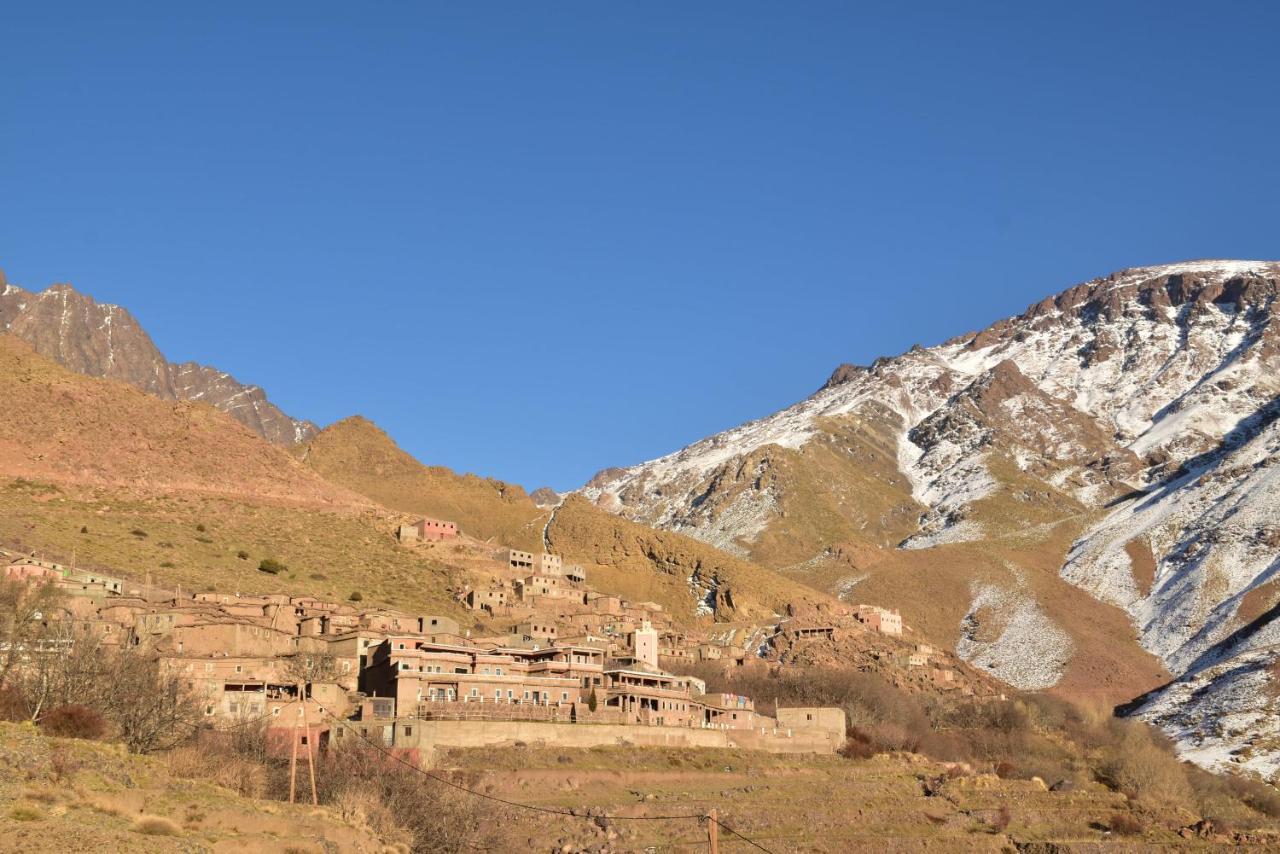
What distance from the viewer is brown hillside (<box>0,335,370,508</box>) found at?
10812 centimetres

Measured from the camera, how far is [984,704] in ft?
334

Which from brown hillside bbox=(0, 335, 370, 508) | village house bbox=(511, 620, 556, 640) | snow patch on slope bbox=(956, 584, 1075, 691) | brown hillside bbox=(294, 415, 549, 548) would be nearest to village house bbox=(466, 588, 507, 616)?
village house bbox=(511, 620, 556, 640)

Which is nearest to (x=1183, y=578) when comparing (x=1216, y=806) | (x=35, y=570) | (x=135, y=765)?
(x=1216, y=806)

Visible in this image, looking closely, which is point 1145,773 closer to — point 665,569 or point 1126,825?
point 1126,825

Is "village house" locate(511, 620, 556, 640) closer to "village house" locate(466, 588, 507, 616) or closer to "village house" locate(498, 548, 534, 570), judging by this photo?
"village house" locate(466, 588, 507, 616)

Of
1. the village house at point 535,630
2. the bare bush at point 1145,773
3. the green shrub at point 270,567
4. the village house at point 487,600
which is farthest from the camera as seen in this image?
the village house at point 487,600

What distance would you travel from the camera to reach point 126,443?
114 m

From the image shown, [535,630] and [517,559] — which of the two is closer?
[535,630]

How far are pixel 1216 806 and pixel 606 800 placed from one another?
130 feet

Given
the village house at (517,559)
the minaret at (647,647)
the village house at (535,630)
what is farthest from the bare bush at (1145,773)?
the village house at (517,559)

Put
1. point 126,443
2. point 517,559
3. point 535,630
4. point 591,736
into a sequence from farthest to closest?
point 126,443 → point 517,559 → point 535,630 → point 591,736

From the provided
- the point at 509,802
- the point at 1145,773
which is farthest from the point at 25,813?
the point at 1145,773

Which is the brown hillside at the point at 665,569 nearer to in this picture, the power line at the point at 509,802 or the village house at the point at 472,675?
the village house at the point at 472,675

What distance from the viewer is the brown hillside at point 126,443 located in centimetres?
10812
